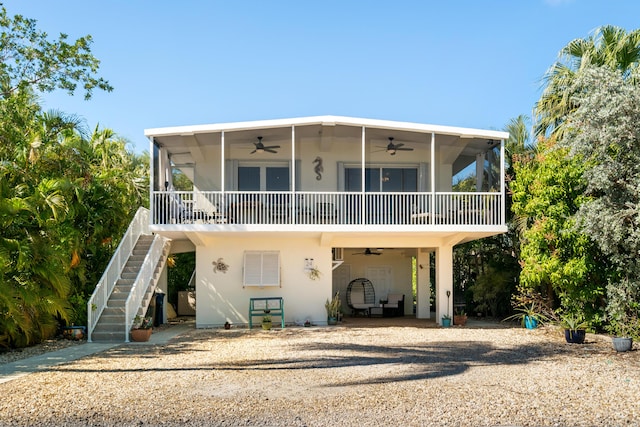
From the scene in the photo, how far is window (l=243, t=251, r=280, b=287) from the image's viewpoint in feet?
53.0

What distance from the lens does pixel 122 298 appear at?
45.0 ft

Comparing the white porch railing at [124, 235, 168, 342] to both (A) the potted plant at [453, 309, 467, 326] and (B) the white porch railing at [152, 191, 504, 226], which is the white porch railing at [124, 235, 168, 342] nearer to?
(B) the white porch railing at [152, 191, 504, 226]

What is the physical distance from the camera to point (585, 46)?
15.5 m

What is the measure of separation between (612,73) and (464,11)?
14.7ft

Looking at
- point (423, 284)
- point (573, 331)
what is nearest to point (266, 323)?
point (423, 284)

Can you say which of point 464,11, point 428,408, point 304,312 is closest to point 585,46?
point 464,11

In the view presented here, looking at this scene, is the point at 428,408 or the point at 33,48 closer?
Result: the point at 428,408

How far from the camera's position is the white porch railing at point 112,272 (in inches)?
502

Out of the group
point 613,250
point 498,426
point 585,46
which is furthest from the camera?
point 585,46

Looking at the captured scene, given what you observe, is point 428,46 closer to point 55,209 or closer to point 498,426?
point 55,209

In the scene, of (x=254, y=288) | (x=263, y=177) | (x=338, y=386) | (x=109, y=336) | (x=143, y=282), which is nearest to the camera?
(x=338, y=386)

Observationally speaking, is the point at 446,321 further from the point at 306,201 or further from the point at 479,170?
the point at 306,201

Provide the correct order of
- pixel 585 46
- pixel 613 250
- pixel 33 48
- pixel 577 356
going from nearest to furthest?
1. pixel 577 356
2. pixel 613 250
3. pixel 33 48
4. pixel 585 46

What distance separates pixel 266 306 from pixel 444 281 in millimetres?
5229
